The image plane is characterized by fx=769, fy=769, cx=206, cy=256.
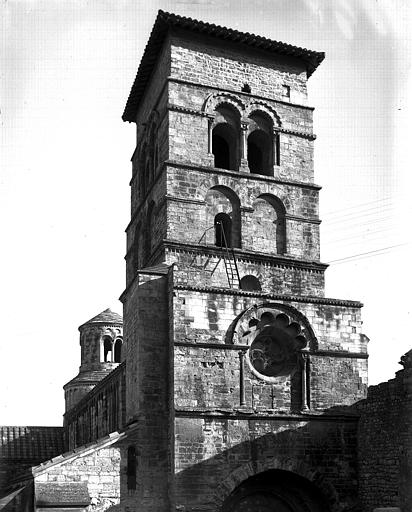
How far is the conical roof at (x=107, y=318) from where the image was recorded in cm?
4247

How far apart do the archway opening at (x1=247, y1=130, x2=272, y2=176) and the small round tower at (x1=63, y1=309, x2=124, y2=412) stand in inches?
709

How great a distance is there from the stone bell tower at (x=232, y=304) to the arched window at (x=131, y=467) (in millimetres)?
31

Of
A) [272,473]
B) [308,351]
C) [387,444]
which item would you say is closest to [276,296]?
[308,351]

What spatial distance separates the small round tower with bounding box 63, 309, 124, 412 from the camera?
4139 cm

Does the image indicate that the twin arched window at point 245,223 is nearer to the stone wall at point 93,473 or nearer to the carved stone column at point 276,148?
the carved stone column at point 276,148

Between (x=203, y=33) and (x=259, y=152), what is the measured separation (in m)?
4.42

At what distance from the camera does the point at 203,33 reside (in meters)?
25.8

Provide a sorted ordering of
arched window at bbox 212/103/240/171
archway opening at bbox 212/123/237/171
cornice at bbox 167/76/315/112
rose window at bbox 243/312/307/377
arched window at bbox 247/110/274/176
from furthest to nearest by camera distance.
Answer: arched window at bbox 247/110/274/176, archway opening at bbox 212/123/237/171, arched window at bbox 212/103/240/171, cornice at bbox 167/76/315/112, rose window at bbox 243/312/307/377

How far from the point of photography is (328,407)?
20.8 meters

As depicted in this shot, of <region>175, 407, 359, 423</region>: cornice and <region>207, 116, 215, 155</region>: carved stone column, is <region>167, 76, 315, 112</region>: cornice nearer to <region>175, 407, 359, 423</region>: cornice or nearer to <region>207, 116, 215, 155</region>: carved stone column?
<region>207, 116, 215, 155</region>: carved stone column

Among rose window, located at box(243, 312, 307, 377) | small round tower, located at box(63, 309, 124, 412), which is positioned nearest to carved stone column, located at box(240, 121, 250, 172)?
rose window, located at box(243, 312, 307, 377)

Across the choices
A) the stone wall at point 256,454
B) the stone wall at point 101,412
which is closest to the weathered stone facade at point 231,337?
the stone wall at point 256,454

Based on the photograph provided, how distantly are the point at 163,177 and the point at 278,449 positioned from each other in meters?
9.26

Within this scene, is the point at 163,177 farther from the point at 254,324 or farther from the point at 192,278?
the point at 254,324
